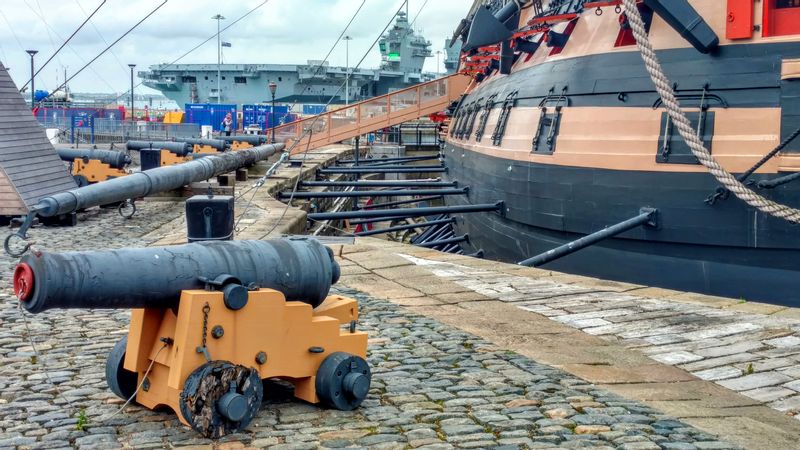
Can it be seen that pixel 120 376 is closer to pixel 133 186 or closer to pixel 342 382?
pixel 342 382

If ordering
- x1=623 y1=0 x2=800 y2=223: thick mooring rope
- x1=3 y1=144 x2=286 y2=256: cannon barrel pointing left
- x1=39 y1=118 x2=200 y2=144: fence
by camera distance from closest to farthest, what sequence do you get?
x1=623 y1=0 x2=800 y2=223: thick mooring rope < x1=3 y1=144 x2=286 y2=256: cannon barrel pointing left < x1=39 y1=118 x2=200 y2=144: fence

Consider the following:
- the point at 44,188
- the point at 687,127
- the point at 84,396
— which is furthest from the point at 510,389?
the point at 44,188

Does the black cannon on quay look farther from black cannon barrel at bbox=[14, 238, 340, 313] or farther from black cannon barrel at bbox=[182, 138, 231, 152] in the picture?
black cannon barrel at bbox=[182, 138, 231, 152]

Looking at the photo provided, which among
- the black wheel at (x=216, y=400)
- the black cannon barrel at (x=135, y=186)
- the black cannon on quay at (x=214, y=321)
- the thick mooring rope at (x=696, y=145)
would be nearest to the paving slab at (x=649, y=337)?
the thick mooring rope at (x=696, y=145)

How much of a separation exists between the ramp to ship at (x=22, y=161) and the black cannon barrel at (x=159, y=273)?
11369mm

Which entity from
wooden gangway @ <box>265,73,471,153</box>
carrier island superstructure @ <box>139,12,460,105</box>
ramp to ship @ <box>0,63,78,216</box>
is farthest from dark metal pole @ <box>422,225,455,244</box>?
carrier island superstructure @ <box>139,12,460,105</box>

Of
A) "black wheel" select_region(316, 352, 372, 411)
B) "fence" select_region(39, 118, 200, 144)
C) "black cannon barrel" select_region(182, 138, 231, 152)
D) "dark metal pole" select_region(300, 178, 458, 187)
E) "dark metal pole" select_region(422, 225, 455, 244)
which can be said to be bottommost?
"dark metal pole" select_region(422, 225, 455, 244)

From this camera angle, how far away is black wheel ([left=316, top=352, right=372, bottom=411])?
5.47 meters

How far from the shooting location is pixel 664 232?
11422 mm

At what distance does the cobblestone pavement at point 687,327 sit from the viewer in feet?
21.6

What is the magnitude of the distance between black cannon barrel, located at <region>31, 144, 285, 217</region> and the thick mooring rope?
623cm

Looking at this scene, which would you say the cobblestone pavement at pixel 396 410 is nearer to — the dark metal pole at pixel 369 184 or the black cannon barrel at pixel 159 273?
the black cannon barrel at pixel 159 273

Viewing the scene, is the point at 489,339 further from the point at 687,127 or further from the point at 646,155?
the point at 646,155

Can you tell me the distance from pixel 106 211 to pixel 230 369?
1366 cm
